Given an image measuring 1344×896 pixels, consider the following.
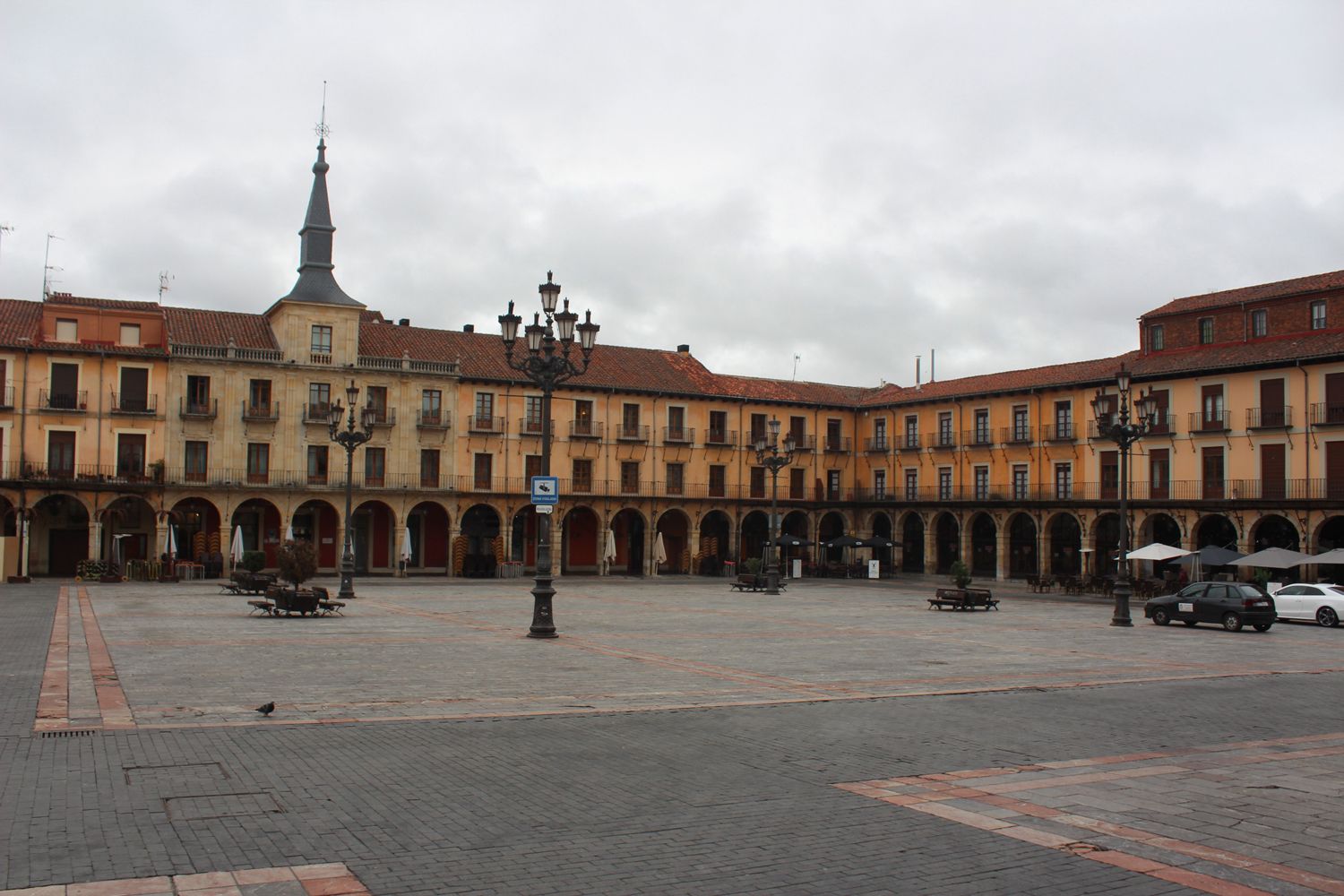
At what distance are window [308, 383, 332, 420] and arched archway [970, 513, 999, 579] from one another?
29928 millimetres

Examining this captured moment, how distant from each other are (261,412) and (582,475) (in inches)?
593

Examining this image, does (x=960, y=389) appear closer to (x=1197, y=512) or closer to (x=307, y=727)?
(x=1197, y=512)

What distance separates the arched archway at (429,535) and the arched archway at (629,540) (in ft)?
28.3

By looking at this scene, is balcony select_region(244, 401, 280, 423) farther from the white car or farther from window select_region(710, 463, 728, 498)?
the white car

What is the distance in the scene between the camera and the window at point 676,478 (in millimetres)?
57781

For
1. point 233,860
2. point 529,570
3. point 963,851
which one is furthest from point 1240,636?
point 529,570

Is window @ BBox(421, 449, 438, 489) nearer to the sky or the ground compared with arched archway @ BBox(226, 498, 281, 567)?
nearer to the sky

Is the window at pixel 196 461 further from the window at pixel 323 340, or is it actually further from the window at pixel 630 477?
the window at pixel 630 477

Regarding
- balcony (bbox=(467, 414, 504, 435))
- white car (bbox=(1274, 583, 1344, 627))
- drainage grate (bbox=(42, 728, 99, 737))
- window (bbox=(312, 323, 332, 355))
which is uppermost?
window (bbox=(312, 323, 332, 355))

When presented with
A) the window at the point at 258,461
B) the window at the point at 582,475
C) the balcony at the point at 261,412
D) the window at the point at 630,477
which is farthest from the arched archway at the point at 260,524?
the window at the point at 630,477

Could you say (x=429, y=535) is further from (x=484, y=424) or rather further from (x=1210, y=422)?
(x=1210, y=422)

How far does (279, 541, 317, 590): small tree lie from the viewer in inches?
1192

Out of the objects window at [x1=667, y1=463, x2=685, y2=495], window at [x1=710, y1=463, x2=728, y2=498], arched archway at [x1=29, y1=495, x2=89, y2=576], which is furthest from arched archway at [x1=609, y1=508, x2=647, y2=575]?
arched archway at [x1=29, y1=495, x2=89, y2=576]

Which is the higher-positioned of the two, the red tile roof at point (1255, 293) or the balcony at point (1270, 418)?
the red tile roof at point (1255, 293)
